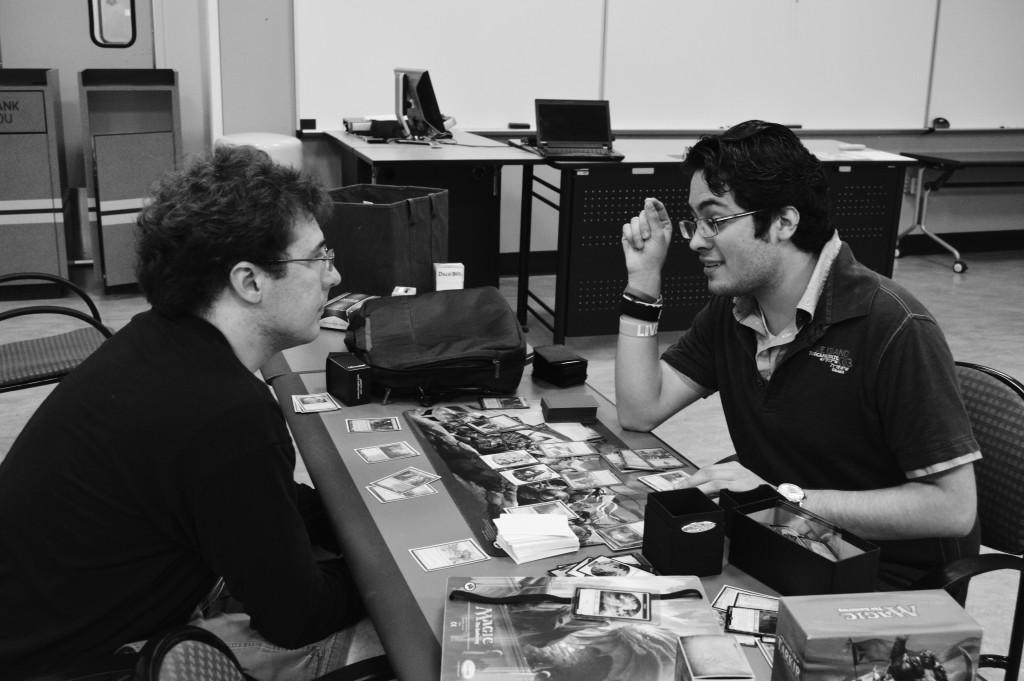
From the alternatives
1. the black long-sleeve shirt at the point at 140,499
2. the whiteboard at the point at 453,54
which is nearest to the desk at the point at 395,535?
the black long-sleeve shirt at the point at 140,499

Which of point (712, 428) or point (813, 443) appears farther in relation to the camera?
point (712, 428)

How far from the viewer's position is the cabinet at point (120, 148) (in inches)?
212

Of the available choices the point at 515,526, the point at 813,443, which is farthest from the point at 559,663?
the point at 813,443

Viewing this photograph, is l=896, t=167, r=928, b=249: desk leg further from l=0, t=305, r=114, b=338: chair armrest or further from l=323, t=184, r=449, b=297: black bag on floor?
l=0, t=305, r=114, b=338: chair armrest

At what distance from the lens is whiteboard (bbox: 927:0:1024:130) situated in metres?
6.93

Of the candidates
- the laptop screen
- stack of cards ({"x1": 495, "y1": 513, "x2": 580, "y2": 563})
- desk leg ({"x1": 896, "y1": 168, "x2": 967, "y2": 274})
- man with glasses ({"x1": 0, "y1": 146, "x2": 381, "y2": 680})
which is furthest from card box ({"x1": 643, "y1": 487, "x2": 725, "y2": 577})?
desk leg ({"x1": 896, "y1": 168, "x2": 967, "y2": 274})

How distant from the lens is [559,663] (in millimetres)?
1227

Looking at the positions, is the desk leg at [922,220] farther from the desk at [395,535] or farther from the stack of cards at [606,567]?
the stack of cards at [606,567]

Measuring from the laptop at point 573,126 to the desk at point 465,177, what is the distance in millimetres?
154

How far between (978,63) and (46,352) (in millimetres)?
6471

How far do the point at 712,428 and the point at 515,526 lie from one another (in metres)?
2.62

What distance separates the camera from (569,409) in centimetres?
208

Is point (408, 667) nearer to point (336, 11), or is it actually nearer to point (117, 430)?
point (117, 430)

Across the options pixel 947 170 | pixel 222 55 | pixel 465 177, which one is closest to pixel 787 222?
pixel 465 177
